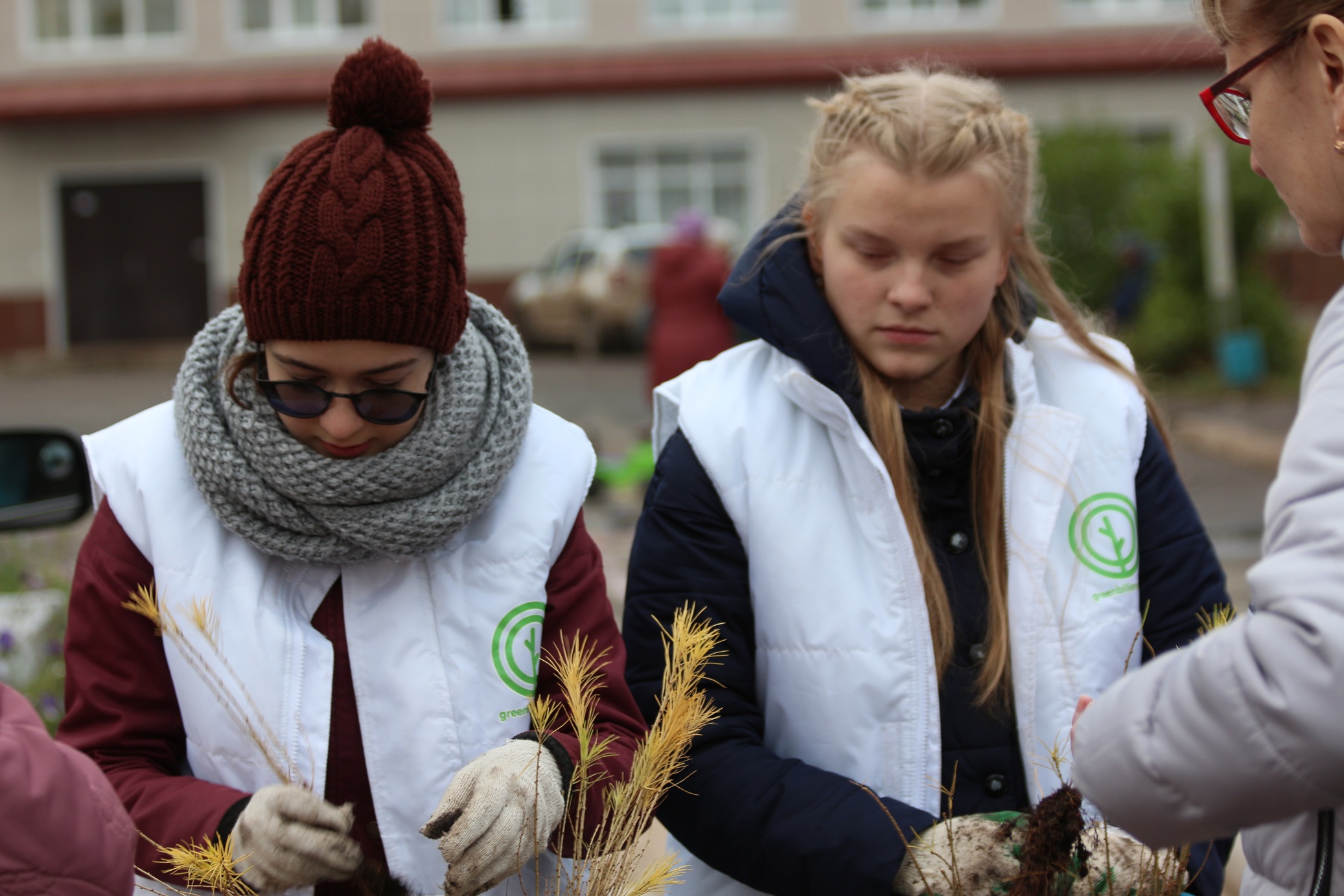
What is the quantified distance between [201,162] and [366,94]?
20.5m

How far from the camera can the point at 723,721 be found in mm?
1801

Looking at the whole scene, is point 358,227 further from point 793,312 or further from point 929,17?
point 929,17

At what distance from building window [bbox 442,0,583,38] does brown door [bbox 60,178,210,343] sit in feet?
15.5

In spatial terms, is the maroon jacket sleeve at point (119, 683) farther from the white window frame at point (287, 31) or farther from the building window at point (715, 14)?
the white window frame at point (287, 31)

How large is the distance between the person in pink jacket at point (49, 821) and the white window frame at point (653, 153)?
19654 millimetres

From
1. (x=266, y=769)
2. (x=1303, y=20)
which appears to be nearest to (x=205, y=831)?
(x=266, y=769)

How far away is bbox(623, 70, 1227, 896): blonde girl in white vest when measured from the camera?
1.83 m

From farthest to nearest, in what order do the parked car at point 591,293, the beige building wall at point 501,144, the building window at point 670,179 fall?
the building window at point 670,179, the beige building wall at point 501,144, the parked car at point 591,293

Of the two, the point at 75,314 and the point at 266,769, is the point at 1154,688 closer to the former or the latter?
the point at 266,769

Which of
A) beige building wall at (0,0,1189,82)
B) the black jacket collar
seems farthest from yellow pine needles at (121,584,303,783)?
beige building wall at (0,0,1189,82)

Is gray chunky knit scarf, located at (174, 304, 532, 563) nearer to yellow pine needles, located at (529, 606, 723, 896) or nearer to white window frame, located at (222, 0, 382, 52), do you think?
yellow pine needles, located at (529, 606, 723, 896)

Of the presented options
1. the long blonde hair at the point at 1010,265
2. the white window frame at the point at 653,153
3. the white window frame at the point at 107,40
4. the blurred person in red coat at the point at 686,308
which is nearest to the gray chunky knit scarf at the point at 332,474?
the long blonde hair at the point at 1010,265

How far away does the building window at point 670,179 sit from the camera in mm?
20812

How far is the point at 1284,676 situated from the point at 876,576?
2.94 feet
